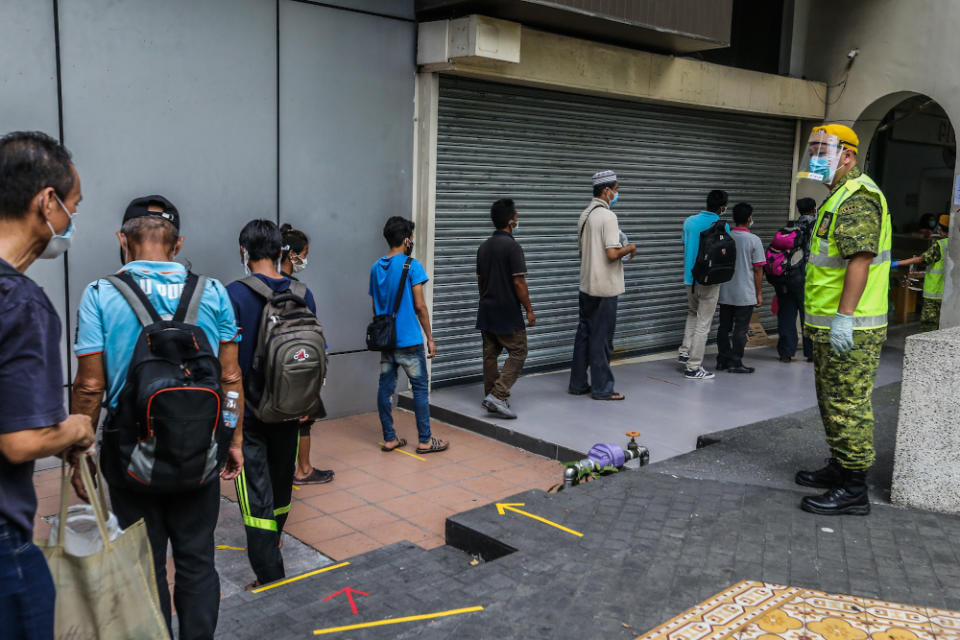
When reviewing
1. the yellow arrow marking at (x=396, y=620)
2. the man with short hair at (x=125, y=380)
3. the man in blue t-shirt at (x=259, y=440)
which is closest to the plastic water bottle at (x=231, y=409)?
the man with short hair at (x=125, y=380)

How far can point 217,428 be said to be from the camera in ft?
10.2

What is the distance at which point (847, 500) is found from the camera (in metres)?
4.83

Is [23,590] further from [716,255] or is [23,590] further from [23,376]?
[716,255]

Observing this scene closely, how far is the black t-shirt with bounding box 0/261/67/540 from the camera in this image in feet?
6.72

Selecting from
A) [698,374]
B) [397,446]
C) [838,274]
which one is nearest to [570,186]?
[698,374]

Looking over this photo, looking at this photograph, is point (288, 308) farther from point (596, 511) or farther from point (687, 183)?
point (687, 183)

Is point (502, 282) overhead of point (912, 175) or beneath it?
beneath

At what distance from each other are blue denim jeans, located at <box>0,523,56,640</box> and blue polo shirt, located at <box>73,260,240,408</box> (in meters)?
1.07

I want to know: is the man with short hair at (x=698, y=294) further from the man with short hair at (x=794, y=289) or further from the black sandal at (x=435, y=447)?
the black sandal at (x=435, y=447)

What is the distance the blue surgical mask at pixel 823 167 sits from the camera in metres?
4.96

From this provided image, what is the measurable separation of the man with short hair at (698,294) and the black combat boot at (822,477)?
3.79m

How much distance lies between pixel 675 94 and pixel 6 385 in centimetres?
887

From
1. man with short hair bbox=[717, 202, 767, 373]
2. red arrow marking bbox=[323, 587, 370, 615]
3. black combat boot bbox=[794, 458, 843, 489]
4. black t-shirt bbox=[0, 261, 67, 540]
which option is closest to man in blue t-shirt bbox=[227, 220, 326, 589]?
red arrow marking bbox=[323, 587, 370, 615]

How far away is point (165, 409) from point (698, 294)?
23.7 feet
